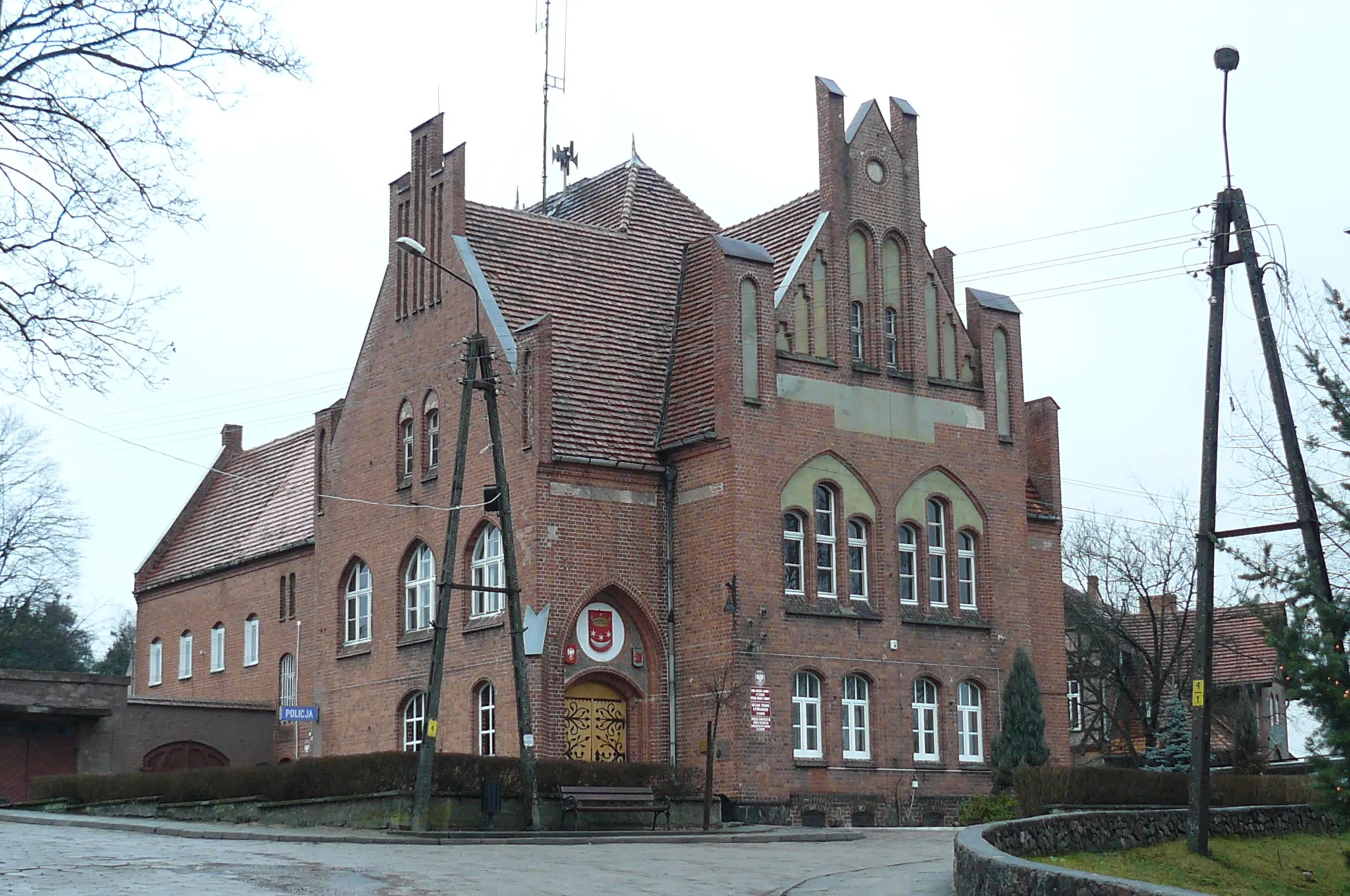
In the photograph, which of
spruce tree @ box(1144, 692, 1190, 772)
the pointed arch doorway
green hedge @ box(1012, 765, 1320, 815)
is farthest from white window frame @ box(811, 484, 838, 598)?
spruce tree @ box(1144, 692, 1190, 772)

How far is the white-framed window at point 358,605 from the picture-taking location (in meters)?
41.6

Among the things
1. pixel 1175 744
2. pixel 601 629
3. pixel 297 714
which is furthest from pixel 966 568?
pixel 297 714

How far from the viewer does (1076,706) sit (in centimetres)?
6188

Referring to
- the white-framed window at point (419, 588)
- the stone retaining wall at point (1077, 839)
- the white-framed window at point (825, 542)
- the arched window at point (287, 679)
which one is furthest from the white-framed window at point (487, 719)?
the stone retaining wall at point (1077, 839)

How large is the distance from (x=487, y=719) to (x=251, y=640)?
15.9 m

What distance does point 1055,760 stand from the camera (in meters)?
40.0

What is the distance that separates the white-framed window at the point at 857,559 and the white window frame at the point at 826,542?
1.26ft

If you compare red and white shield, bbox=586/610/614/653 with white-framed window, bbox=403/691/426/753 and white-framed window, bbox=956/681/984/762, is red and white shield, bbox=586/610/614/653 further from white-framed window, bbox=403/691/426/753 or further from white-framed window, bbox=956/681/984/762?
white-framed window, bbox=956/681/984/762

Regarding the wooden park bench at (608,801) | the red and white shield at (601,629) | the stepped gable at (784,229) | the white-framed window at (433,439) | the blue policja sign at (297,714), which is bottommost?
the wooden park bench at (608,801)

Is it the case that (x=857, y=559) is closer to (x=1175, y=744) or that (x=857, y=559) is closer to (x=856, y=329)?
(x=856, y=329)

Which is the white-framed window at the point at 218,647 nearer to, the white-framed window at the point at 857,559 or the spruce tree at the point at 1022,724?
the white-framed window at the point at 857,559

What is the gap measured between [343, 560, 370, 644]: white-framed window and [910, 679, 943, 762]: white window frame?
12.8 m

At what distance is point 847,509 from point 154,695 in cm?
2790

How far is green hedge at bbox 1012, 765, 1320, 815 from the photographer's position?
97.6 ft
